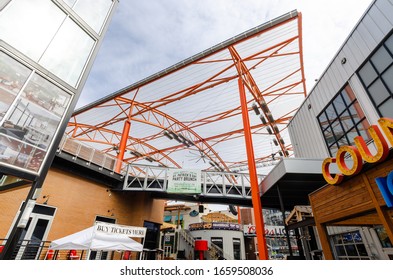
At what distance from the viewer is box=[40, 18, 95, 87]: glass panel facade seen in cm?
725

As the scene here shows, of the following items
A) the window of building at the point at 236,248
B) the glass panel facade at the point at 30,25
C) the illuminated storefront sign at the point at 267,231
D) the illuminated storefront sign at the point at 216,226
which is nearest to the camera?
the glass panel facade at the point at 30,25

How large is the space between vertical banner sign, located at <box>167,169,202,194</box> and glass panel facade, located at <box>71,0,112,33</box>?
A: 958cm

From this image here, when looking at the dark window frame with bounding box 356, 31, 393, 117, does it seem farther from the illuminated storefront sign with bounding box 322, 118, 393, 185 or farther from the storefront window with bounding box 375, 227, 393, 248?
the storefront window with bounding box 375, 227, 393, 248

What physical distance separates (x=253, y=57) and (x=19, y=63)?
14520 millimetres

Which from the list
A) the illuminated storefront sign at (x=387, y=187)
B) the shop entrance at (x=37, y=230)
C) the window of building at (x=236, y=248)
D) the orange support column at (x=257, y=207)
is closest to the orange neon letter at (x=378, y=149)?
the illuminated storefront sign at (x=387, y=187)

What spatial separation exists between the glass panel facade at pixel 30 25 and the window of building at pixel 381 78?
1183cm

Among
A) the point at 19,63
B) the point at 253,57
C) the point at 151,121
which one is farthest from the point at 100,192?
the point at 253,57

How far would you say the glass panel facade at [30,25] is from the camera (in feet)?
20.6

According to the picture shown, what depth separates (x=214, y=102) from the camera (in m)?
20.3

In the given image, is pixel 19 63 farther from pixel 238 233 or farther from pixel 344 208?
pixel 238 233

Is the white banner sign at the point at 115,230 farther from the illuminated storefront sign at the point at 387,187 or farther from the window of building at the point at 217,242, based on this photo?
the window of building at the point at 217,242

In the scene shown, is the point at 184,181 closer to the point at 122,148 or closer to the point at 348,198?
the point at 122,148

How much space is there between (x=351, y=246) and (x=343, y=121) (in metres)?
5.86

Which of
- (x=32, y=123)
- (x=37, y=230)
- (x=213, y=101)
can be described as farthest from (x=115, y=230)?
(x=213, y=101)
